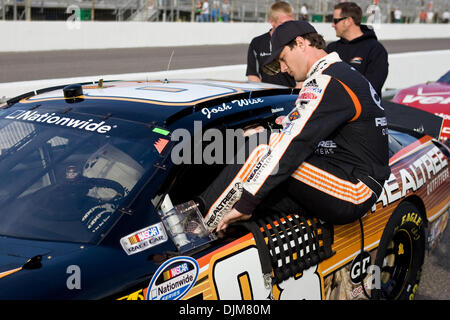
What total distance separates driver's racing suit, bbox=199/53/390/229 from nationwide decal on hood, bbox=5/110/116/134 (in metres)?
0.60

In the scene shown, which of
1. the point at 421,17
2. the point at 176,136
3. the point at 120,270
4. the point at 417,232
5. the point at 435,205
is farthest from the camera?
the point at 421,17

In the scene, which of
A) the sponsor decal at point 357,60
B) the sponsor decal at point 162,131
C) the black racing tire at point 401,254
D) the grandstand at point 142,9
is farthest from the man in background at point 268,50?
the grandstand at point 142,9

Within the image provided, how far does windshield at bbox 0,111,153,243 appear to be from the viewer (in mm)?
2180

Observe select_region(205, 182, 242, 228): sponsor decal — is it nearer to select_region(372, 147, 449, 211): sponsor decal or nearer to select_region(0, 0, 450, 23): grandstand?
select_region(372, 147, 449, 211): sponsor decal

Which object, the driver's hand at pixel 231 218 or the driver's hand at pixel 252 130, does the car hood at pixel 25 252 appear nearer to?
the driver's hand at pixel 231 218

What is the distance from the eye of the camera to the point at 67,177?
237cm

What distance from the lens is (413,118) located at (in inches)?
199

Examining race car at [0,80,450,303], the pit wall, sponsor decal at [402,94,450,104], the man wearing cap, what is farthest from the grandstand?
the man wearing cap

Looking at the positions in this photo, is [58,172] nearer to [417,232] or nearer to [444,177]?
[417,232]

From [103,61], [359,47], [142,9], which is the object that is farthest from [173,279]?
[142,9]

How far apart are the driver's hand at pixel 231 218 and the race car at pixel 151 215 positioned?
5 cm

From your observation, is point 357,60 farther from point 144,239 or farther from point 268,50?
point 144,239

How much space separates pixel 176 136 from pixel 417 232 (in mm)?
1852
